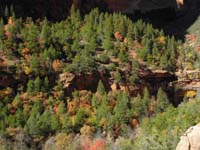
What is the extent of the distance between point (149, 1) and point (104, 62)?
2252 inches

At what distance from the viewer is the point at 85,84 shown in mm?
108938

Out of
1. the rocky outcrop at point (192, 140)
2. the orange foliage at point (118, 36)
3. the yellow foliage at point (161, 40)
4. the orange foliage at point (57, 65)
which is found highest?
the orange foliage at point (118, 36)

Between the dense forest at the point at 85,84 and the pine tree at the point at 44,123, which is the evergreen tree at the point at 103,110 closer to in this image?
the dense forest at the point at 85,84

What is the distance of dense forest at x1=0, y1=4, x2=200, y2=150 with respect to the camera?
90312mm

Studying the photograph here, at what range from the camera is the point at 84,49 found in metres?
Result: 113

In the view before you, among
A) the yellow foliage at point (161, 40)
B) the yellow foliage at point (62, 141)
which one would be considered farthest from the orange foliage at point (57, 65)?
the yellow foliage at point (161, 40)

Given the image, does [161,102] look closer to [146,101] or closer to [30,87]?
[146,101]

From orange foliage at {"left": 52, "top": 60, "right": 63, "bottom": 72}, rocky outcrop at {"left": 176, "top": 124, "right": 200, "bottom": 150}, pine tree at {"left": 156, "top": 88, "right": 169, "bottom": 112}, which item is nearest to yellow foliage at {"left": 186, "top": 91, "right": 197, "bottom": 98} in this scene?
pine tree at {"left": 156, "top": 88, "right": 169, "bottom": 112}

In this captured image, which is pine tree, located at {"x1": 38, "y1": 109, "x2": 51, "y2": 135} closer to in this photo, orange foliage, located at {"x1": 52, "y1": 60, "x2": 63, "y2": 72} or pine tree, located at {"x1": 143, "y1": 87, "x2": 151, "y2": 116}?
orange foliage, located at {"x1": 52, "y1": 60, "x2": 63, "y2": 72}

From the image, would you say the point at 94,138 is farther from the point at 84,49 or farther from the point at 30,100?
the point at 84,49

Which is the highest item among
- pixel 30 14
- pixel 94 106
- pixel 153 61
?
pixel 30 14

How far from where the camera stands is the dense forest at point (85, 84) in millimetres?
90312

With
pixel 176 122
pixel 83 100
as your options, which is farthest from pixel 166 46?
pixel 176 122

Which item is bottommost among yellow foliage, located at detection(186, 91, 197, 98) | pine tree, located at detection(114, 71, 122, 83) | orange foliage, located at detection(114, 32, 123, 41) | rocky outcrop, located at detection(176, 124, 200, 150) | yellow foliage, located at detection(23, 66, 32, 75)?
rocky outcrop, located at detection(176, 124, 200, 150)
